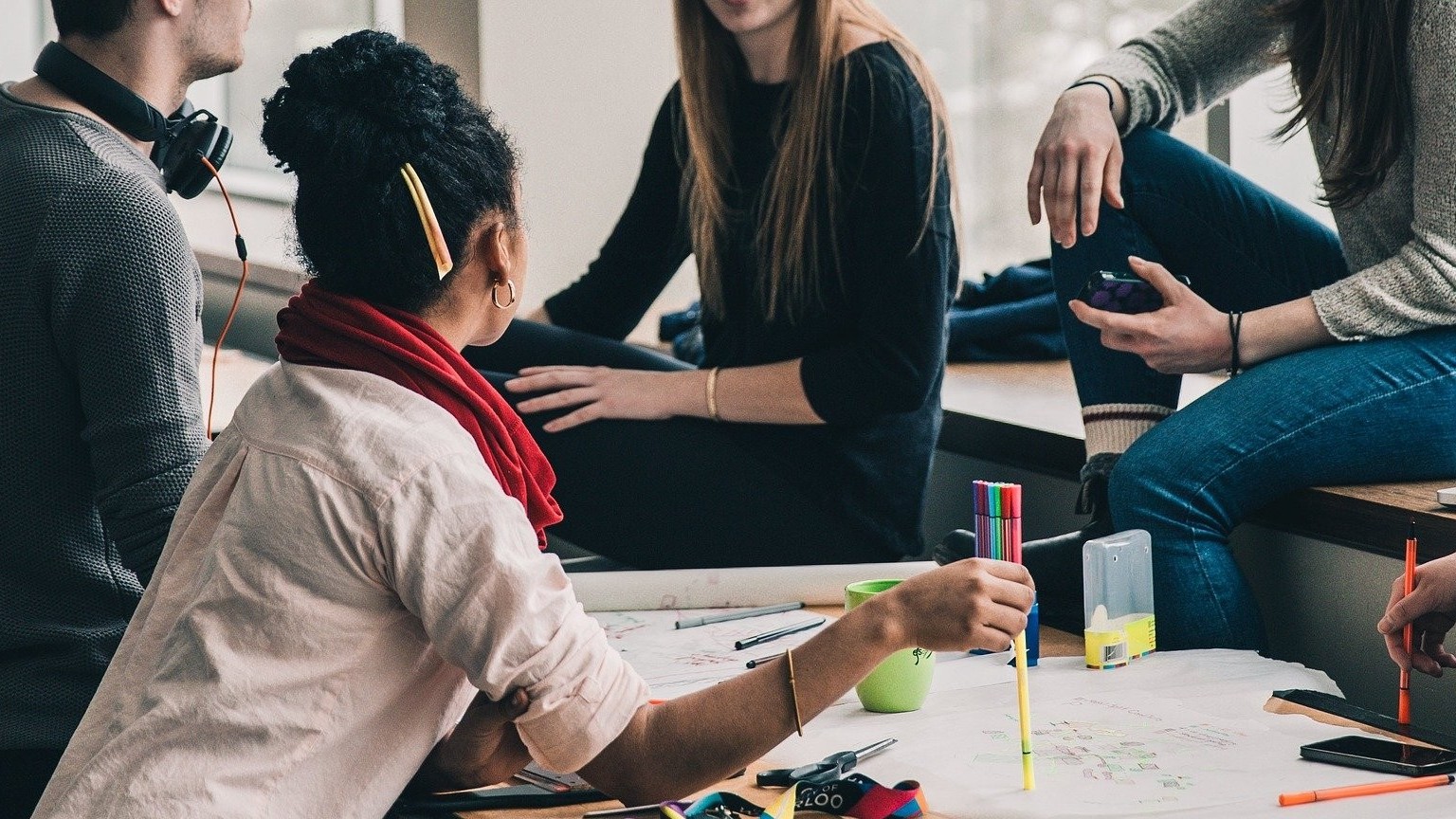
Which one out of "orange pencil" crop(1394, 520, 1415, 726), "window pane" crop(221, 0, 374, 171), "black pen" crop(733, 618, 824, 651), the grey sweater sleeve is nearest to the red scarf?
the grey sweater sleeve

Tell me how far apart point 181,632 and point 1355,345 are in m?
1.11

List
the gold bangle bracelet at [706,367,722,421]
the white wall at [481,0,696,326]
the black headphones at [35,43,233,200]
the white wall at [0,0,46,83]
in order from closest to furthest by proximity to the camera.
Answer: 1. the black headphones at [35,43,233,200]
2. the gold bangle bracelet at [706,367,722,421]
3. the white wall at [481,0,696,326]
4. the white wall at [0,0,46,83]

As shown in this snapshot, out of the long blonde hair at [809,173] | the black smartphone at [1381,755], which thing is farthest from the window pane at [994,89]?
the black smartphone at [1381,755]

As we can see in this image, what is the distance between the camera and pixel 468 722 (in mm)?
1062

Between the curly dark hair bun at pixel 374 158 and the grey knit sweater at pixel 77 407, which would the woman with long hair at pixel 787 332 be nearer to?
the grey knit sweater at pixel 77 407

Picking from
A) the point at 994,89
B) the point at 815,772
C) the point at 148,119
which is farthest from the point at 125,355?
A: the point at 994,89

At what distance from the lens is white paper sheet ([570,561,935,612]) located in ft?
5.04

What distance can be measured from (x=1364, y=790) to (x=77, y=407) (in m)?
1.02

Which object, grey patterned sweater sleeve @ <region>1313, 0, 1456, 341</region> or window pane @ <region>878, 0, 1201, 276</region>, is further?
window pane @ <region>878, 0, 1201, 276</region>

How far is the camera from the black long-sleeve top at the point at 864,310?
1.78 metres

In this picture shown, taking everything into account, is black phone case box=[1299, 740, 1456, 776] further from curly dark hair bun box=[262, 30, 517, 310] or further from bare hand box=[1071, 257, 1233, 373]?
curly dark hair bun box=[262, 30, 517, 310]

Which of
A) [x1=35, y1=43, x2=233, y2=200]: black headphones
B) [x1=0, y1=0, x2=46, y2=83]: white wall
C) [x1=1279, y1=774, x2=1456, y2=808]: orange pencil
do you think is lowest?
[x1=1279, y1=774, x2=1456, y2=808]: orange pencil

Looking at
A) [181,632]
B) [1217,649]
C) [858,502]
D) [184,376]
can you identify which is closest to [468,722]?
[181,632]

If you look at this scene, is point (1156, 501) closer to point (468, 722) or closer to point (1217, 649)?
point (1217, 649)
